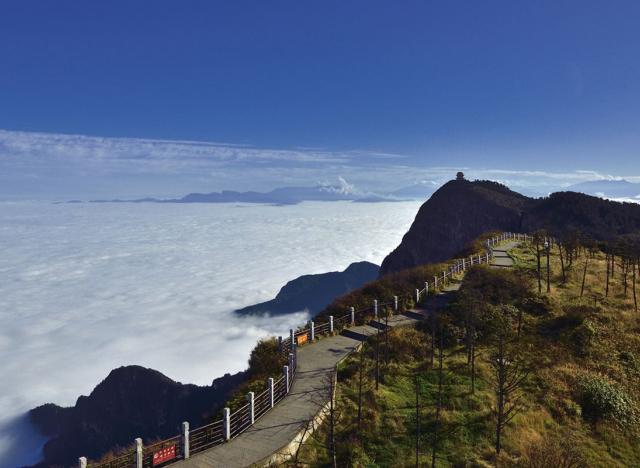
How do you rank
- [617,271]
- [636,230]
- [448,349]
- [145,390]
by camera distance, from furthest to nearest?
[636,230] → [145,390] → [617,271] → [448,349]

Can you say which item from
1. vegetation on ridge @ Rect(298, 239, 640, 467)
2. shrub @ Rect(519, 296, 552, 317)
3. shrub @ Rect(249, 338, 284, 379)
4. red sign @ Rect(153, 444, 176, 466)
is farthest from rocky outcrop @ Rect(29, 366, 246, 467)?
red sign @ Rect(153, 444, 176, 466)

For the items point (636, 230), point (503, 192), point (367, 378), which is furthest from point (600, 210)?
point (367, 378)

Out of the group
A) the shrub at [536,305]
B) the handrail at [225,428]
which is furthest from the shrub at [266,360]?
the shrub at [536,305]

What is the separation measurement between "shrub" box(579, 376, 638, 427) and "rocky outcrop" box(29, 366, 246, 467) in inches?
2946

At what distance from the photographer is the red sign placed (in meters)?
11.9

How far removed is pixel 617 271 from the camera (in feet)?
132

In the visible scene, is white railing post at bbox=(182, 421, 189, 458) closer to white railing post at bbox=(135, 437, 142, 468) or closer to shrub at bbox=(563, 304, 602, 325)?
white railing post at bbox=(135, 437, 142, 468)

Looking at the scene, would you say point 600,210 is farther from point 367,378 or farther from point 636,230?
point 367,378

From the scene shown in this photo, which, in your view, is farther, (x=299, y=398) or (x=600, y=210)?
(x=600, y=210)

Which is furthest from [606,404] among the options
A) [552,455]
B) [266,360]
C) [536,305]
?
[266,360]

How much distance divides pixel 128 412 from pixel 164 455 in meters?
102

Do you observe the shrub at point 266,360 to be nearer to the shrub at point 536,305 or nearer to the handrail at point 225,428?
the handrail at point 225,428

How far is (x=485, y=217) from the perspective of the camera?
431 ft

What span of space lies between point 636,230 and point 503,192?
49.3 meters
